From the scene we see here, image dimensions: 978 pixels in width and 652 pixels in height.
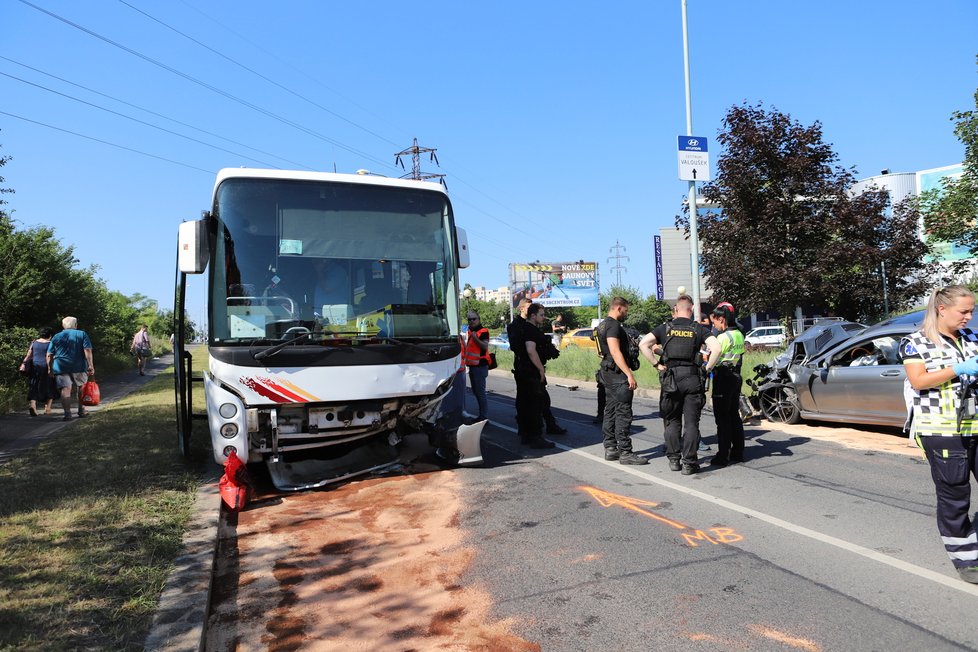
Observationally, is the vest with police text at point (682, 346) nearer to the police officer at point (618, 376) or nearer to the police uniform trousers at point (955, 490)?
the police officer at point (618, 376)

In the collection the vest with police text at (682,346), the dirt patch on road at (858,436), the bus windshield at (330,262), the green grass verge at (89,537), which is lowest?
the dirt patch on road at (858,436)

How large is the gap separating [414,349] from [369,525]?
1820mm

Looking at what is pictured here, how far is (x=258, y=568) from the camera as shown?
489 cm

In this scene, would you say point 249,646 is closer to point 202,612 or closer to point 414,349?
point 202,612

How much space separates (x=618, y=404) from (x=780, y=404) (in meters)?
4.10

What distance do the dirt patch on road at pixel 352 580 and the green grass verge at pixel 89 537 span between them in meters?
0.48

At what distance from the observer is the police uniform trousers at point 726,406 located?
25.4 feet

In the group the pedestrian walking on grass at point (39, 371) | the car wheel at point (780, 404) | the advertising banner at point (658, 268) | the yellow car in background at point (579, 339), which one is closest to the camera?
the car wheel at point (780, 404)

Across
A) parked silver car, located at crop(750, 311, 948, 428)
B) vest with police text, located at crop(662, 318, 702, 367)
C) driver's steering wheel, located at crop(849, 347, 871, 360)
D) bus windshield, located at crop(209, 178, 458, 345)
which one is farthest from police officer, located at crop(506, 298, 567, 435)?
driver's steering wheel, located at crop(849, 347, 871, 360)

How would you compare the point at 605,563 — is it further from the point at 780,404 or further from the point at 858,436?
the point at 780,404

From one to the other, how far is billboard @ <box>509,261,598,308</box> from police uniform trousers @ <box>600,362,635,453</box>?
59.0 metres

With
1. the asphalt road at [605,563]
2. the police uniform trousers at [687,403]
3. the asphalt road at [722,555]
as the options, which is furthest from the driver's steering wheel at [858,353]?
the police uniform trousers at [687,403]

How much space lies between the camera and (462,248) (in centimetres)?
757

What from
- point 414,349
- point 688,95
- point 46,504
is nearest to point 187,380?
point 46,504
